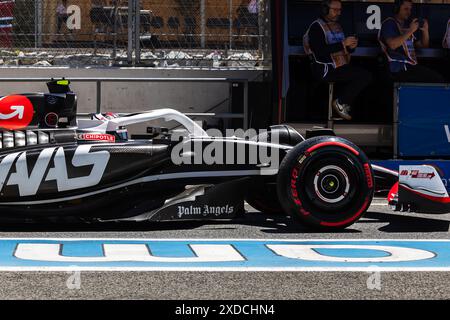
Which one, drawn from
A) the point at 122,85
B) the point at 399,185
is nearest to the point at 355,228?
the point at 399,185

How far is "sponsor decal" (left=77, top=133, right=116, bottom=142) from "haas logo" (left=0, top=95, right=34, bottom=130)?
68 cm

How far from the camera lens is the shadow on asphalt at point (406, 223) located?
23.1ft

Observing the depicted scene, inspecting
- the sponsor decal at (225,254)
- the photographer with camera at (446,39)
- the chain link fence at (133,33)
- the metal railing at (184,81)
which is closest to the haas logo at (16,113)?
the sponsor decal at (225,254)

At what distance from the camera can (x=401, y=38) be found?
10.7m

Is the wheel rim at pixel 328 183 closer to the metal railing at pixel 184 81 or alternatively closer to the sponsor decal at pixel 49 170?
the sponsor decal at pixel 49 170

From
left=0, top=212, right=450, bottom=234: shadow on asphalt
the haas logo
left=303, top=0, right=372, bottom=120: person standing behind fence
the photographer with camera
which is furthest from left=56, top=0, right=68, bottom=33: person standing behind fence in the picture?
left=0, top=212, right=450, bottom=234: shadow on asphalt

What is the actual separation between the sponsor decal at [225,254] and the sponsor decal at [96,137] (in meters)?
1.12

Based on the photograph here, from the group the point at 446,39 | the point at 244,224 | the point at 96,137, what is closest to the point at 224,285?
the point at 244,224

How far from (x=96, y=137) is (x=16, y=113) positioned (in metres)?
0.87

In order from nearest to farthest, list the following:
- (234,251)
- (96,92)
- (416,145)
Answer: (234,251)
(416,145)
(96,92)

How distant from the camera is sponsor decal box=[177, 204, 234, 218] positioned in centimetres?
677

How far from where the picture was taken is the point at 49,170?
6.63 m
